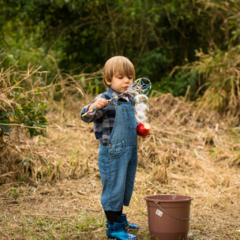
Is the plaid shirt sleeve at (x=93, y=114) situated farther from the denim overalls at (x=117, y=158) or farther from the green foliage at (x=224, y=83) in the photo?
the green foliage at (x=224, y=83)

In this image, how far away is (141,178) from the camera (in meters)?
3.97

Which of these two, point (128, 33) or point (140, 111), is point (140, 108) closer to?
point (140, 111)

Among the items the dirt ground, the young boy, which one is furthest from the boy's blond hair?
the dirt ground

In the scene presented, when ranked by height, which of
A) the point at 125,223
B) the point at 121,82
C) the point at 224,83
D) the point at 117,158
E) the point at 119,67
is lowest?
the point at 125,223

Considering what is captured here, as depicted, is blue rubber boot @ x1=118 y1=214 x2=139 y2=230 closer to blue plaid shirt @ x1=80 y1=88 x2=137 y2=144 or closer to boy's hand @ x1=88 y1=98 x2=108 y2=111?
blue plaid shirt @ x1=80 y1=88 x2=137 y2=144

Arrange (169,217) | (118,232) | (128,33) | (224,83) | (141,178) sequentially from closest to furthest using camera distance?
(169,217) < (118,232) < (141,178) < (224,83) < (128,33)

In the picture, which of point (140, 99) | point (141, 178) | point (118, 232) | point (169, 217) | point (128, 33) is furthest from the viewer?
point (128, 33)

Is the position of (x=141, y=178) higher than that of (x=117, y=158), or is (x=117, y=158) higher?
(x=117, y=158)

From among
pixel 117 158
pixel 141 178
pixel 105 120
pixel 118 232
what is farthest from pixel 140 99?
pixel 141 178

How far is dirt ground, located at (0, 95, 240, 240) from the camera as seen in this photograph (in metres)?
2.76

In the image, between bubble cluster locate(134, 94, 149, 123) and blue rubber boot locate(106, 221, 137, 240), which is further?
bubble cluster locate(134, 94, 149, 123)

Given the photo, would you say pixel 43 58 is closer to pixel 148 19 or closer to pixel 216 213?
pixel 148 19

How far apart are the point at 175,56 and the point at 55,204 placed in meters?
5.93

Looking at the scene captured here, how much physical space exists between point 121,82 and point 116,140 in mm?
438
